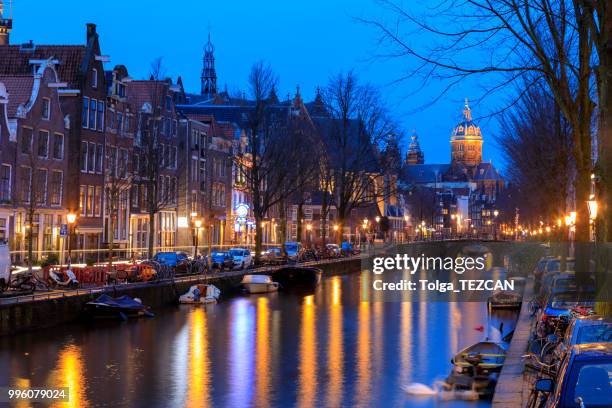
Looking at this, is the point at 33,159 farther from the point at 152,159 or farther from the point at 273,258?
the point at 273,258

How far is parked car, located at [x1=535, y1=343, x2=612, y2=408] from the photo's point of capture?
33.4ft

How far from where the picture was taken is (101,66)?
227 feet

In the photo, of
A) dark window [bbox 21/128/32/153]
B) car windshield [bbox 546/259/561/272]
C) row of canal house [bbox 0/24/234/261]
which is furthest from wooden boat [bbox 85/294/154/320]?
car windshield [bbox 546/259/561/272]

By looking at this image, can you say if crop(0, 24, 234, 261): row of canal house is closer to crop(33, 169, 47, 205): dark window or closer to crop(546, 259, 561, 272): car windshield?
crop(33, 169, 47, 205): dark window

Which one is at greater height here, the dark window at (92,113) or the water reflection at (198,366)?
the dark window at (92,113)

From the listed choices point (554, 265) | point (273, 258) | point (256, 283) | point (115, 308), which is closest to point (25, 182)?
point (256, 283)

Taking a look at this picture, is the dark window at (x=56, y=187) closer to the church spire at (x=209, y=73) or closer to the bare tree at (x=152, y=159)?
the bare tree at (x=152, y=159)

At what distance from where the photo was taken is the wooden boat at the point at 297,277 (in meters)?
63.5

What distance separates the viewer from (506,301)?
155ft

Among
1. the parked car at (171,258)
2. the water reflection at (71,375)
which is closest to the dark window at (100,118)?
the parked car at (171,258)

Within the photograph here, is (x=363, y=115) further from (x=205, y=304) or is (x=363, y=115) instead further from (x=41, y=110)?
(x=205, y=304)

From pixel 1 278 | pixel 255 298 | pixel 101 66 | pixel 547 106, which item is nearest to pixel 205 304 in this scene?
pixel 255 298

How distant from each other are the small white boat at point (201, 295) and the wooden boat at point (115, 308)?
5966 millimetres

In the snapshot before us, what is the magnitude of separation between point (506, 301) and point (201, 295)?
51.8 feet
